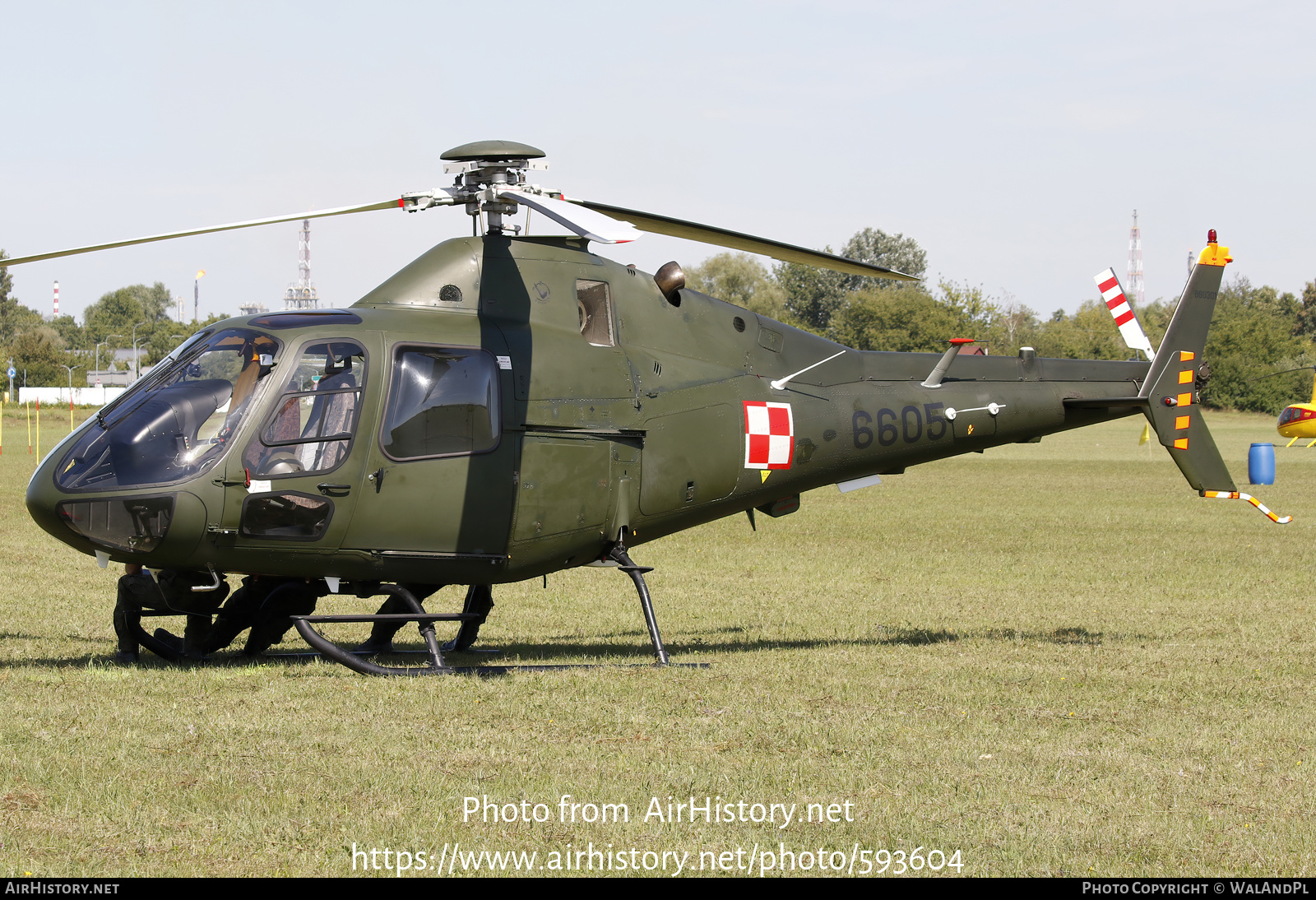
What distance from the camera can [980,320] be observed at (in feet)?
310

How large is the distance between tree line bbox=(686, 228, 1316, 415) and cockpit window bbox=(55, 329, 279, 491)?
199 feet

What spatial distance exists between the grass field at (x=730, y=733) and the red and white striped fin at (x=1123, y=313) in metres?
2.85

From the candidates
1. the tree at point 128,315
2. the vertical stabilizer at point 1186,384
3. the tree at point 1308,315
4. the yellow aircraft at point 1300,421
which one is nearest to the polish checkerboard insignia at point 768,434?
the vertical stabilizer at point 1186,384

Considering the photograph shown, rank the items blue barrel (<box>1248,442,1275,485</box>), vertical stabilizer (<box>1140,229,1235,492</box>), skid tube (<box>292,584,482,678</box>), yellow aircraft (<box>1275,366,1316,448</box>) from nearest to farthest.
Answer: skid tube (<box>292,584,482,678</box>) → vertical stabilizer (<box>1140,229,1235,492</box>) → blue barrel (<box>1248,442,1275,485</box>) → yellow aircraft (<box>1275,366,1316,448</box>)

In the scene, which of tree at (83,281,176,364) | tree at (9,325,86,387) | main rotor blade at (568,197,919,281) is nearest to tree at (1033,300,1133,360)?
main rotor blade at (568,197,919,281)

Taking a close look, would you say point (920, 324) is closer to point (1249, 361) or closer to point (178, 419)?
point (1249, 361)

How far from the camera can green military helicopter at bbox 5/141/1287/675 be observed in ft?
27.0

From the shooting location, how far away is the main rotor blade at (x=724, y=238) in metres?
9.37

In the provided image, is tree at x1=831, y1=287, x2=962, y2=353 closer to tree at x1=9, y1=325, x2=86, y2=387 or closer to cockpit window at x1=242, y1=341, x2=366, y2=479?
tree at x1=9, y1=325, x2=86, y2=387

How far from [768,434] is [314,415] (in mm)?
3918

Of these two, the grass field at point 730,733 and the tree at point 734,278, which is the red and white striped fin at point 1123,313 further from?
the tree at point 734,278

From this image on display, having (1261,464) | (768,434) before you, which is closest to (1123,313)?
(768,434)

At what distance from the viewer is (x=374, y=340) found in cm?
870

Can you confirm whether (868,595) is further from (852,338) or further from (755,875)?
(852,338)
